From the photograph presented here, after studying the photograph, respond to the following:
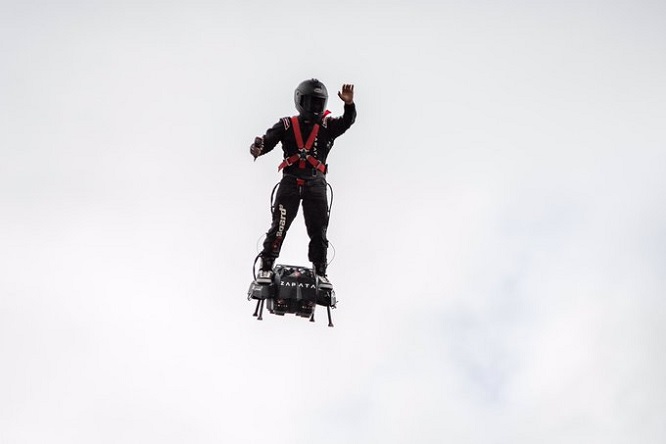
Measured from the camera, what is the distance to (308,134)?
21516mm

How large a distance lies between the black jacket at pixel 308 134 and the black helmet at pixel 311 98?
237mm

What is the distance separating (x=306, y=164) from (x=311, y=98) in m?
1.31

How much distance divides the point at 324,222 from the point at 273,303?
191 cm

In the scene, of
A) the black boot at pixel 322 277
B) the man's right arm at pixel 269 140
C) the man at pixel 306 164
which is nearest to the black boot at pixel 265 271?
the man at pixel 306 164

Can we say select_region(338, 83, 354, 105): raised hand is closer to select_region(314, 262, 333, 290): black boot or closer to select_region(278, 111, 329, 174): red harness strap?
select_region(278, 111, 329, 174): red harness strap

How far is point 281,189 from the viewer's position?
854 inches

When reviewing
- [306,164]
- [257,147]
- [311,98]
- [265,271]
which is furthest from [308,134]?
[265,271]

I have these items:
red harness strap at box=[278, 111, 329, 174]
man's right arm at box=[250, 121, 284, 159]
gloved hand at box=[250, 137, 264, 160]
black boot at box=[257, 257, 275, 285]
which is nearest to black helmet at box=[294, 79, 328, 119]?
red harness strap at box=[278, 111, 329, 174]

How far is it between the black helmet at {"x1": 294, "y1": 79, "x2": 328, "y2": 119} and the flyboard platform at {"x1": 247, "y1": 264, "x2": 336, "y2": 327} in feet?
10.6

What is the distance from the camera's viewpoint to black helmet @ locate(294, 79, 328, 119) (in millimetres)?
21172

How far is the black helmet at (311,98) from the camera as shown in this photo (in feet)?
69.5

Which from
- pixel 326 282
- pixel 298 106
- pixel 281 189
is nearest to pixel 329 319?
pixel 326 282

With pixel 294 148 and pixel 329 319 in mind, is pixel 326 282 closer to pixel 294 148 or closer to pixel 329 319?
pixel 329 319

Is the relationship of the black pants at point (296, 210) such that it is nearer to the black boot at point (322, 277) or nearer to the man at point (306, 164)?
the man at point (306, 164)
